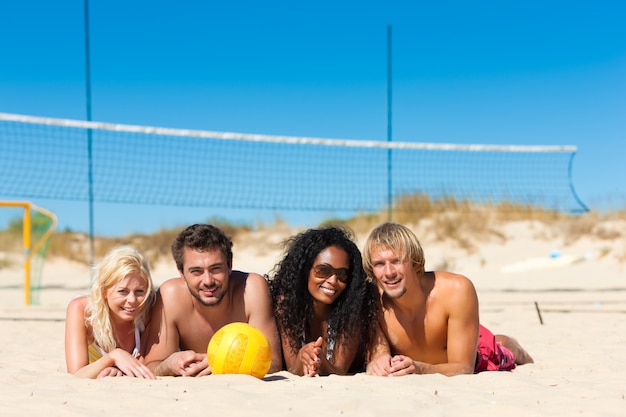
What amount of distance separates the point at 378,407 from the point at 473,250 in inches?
518

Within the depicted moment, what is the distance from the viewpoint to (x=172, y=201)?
11.7m

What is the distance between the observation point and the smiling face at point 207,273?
4.06 meters

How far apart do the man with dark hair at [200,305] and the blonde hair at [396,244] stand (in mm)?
653

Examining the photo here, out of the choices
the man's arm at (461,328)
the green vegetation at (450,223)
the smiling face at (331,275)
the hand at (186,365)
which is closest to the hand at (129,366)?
the hand at (186,365)

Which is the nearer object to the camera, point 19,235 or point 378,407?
point 378,407

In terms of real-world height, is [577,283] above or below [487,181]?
below

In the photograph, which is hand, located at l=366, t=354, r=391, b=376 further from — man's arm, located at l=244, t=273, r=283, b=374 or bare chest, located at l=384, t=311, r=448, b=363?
man's arm, located at l=244, t=273, r=283, b=374

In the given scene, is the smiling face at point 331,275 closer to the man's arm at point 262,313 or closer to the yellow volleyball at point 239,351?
the man's arm at point 262,313

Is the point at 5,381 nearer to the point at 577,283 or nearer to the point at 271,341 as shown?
the point at 271,341

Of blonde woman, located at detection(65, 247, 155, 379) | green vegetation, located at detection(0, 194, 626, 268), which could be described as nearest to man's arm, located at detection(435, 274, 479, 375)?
blonde woman, located at detection(65, 247, 155, 379)

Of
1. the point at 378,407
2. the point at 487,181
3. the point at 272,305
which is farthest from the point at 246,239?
the point at 378,407

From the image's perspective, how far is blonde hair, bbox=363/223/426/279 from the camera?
4.04m

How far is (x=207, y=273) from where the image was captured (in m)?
4.06

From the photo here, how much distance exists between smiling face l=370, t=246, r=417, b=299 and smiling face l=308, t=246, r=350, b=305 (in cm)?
18
